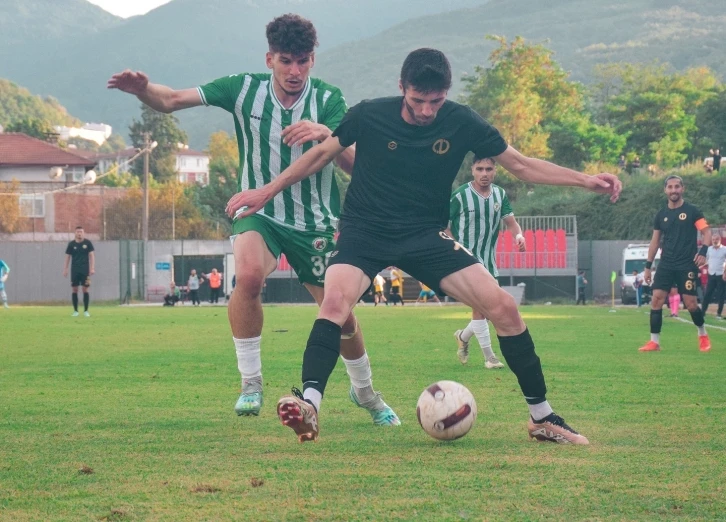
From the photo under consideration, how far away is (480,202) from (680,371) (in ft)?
9.75

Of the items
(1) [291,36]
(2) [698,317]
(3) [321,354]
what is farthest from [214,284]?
(3) [321,354]

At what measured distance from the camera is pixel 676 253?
15188 mm

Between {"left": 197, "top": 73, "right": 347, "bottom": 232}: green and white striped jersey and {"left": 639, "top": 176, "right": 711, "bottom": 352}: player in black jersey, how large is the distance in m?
8.12

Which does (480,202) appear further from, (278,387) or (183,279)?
(183,279)

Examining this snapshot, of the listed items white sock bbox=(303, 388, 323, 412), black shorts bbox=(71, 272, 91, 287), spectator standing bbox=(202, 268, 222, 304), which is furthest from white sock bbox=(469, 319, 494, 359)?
spectator standing bbox=(202, 268, 222, 304)

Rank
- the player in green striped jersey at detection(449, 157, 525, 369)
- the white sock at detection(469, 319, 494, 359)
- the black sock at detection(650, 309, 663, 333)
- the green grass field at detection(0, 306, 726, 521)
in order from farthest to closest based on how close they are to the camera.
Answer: the black sock at detection(650, 309, 663, 333) → the player in green striped jersey at detection(449, 157, 525, 369) → the white sock at detection(469, 319, 494, 359) → the green grass field at detection(0, 306, 726, 521)

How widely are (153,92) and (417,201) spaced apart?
1927 mm

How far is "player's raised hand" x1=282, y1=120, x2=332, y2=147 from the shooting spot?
7.00m

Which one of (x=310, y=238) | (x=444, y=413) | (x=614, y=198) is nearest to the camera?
(x=444, y=413)

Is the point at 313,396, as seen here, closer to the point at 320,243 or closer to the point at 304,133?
the point at 304,133

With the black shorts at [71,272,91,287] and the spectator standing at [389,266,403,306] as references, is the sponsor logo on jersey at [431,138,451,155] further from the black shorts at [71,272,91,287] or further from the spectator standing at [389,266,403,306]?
the spectator standing at [389,266,403,306]

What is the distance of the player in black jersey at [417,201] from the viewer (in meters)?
6.48

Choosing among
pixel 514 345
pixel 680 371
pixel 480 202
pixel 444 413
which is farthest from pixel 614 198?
pixel 480 202

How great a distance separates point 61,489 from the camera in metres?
4.98
